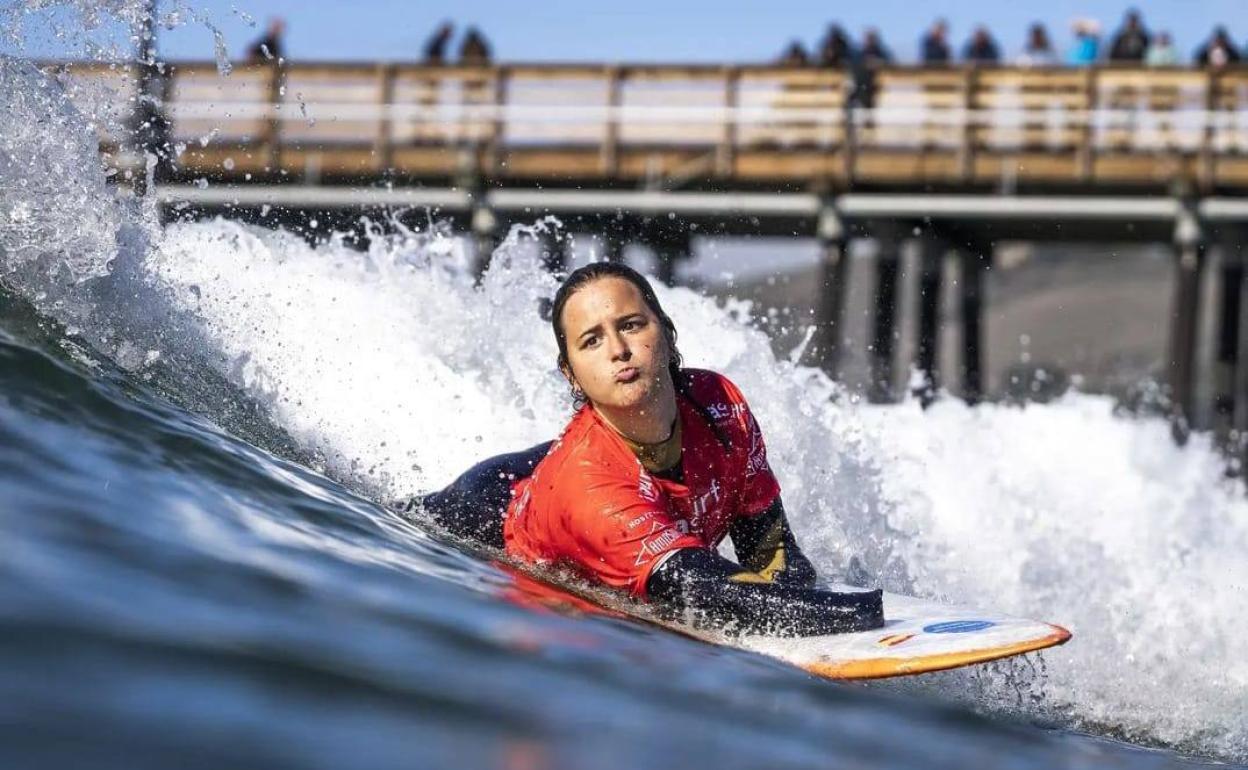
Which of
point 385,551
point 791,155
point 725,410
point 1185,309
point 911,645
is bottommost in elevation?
point 911,645

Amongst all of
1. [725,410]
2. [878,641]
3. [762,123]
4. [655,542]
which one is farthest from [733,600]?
[762,123]

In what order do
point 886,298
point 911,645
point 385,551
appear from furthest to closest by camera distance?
point 886,298, point 911,645, point 385,551

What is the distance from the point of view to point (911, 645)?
4.12 metres

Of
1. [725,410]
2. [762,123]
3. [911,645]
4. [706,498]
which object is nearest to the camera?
[911,645]

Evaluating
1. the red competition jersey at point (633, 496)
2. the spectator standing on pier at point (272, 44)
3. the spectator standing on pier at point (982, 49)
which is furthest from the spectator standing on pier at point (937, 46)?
the red competition jersey at point (633, 496)

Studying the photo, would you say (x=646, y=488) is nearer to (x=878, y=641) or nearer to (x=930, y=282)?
(x=878, y=641)

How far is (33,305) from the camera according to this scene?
481 centimetres

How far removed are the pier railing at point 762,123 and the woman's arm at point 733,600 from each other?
35.8 ft

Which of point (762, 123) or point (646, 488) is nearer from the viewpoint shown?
point (646, 488)

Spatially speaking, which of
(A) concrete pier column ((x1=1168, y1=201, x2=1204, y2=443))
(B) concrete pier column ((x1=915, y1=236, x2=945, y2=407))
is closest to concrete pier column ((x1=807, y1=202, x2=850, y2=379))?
(B) concrete pier column ((x1=915, y1=236, x2=945, y2=407))

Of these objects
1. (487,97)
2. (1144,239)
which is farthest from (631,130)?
(1144,239)

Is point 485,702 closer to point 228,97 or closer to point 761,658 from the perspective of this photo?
point 761,658

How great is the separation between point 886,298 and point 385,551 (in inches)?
513

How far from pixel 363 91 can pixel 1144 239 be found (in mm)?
7251
